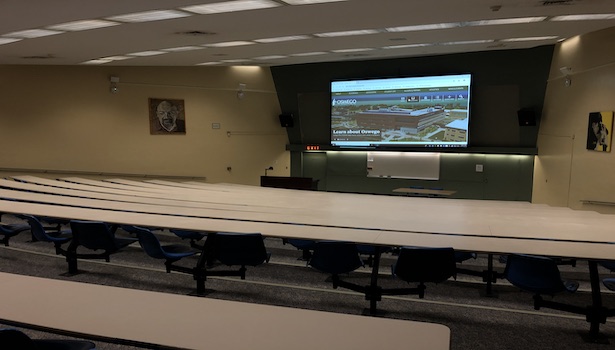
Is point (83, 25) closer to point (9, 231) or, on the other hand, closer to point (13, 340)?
point (9, 231)

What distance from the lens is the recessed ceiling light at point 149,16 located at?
502 centimetres

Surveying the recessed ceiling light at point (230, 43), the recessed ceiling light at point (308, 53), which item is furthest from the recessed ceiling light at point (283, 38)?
the recessed ceiling light at point (308, 53)

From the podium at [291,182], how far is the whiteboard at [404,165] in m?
2.05

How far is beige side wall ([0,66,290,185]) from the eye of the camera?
32.9 ft

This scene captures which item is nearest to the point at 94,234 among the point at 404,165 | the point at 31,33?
the point at 31,33

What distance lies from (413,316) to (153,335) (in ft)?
8.88

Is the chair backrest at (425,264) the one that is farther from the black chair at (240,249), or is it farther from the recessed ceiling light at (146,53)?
the recessed ceiling light at (146,53)

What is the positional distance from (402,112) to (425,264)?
321 inches

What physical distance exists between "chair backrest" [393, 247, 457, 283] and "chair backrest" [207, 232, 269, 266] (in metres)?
1.31

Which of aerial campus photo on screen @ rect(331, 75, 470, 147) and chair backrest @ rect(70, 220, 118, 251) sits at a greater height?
aerial campus photo on screen @ rect(331, 75, 470, 147)

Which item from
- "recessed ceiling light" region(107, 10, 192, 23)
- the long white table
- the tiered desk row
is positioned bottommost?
the tiered desk row

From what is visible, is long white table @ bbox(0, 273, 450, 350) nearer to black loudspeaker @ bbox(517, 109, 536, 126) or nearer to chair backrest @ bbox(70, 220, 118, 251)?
chair backrest @ bbox(70, 220, 118, 251)

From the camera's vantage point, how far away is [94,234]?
14.9ft

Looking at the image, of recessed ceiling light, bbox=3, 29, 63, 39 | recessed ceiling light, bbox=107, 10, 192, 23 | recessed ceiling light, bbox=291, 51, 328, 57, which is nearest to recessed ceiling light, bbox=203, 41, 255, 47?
recessed ceiling light, bbox=291, 51, 328, 57
